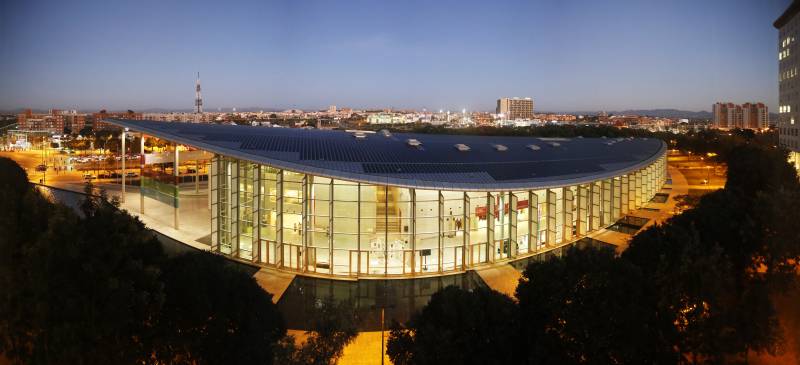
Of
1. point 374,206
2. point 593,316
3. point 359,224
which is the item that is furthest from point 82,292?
point 374,206

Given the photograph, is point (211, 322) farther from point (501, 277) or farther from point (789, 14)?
point (789, 14)

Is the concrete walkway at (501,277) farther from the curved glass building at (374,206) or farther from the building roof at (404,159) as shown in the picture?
the building roof at (404,159)

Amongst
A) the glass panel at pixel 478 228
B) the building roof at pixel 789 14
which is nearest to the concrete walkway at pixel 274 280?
the glass panel at pixel 478 228

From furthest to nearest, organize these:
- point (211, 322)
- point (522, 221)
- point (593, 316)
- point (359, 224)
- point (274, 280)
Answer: point (522, 221)
point (359, 224)
point (274, 280)
point (211, 322)
point (593, 316)

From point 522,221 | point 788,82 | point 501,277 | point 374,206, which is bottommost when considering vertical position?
point 501,277

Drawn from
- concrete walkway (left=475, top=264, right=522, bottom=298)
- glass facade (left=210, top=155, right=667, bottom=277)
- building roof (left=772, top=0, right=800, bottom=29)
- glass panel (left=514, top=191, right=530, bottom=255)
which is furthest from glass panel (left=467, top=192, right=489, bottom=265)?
building roof (left=772, top=0, right=800, bottom=29)

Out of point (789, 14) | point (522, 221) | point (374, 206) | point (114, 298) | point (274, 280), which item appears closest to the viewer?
point (114, 298)

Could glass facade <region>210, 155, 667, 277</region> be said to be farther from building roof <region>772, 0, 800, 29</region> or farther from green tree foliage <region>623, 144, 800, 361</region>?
A: building roof <region>772, 0, 800, 29</region>

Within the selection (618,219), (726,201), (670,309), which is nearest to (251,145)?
(670,309)
